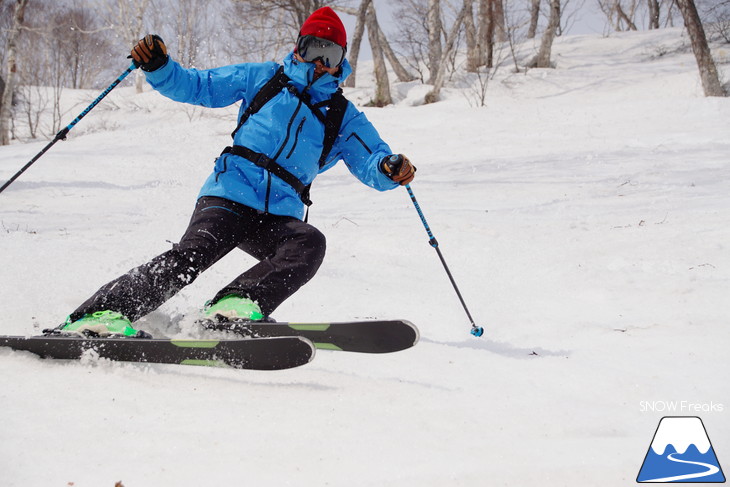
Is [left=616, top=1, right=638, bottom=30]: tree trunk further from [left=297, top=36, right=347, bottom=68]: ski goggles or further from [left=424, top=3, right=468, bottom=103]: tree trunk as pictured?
[left=297, top=36, right=347, bottom=68]: ski goggles

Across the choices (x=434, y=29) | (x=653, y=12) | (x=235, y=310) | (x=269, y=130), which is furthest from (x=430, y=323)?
(x=653, y=12)

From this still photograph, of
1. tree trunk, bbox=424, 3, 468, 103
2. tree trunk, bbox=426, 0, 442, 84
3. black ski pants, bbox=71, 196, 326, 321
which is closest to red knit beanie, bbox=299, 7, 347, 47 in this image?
black ski pants, bbox=71, 196, 326, 321

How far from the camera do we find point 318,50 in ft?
9.57

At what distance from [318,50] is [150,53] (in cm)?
84

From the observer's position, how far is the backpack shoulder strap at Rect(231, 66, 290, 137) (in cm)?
288

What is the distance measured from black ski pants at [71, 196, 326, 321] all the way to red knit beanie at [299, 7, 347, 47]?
3.28ft

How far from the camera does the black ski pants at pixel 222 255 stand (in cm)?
239

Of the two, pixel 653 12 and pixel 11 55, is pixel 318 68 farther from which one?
pixel 653 12

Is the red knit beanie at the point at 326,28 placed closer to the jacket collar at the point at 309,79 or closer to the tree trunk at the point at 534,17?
the jacket collar at the point at 309,79

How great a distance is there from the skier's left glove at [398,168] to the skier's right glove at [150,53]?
4.06 feet

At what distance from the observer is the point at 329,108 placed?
3.00m

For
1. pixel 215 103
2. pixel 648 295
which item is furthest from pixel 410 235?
pixel 215 103

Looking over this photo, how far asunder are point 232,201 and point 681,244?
3415 millimetres

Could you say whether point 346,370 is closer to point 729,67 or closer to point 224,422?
point 224,422
